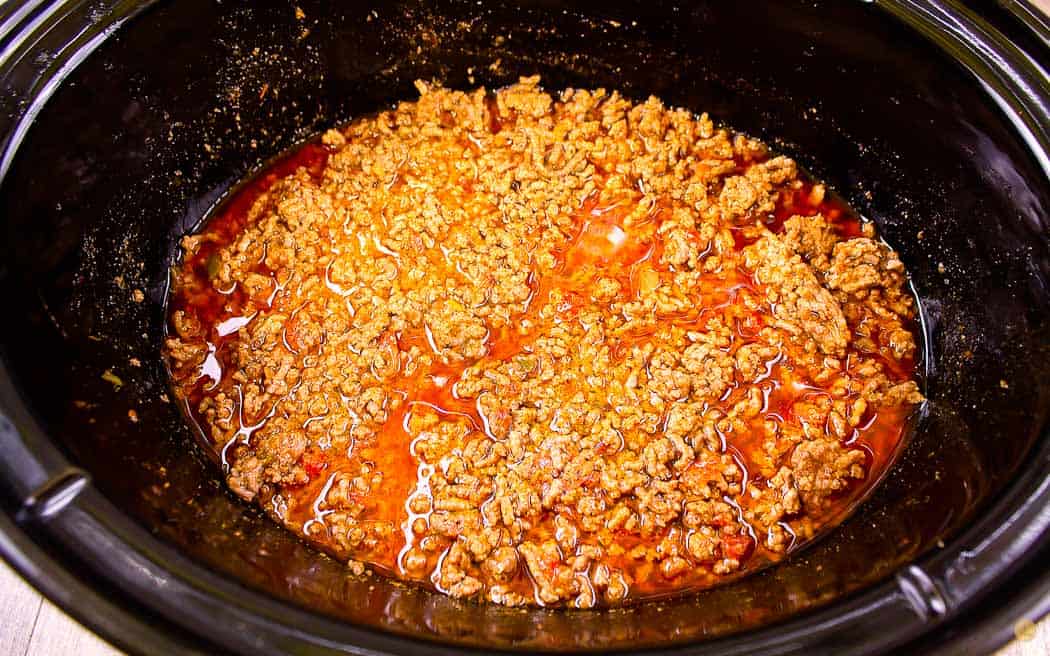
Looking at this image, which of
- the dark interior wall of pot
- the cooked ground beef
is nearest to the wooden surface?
the dark interior wall of pot

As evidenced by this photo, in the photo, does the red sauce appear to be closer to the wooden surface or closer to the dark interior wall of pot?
the dark interior wall of pot

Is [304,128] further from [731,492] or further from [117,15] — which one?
[731,492]

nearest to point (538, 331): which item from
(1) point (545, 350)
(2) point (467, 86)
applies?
(1) point (545, 350)

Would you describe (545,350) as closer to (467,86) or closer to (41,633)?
→ (467,86)

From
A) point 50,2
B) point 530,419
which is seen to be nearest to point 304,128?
point 50,2

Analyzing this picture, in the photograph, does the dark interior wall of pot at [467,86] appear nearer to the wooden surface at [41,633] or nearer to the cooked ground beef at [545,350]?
the cooked ground beef at [545,350]
